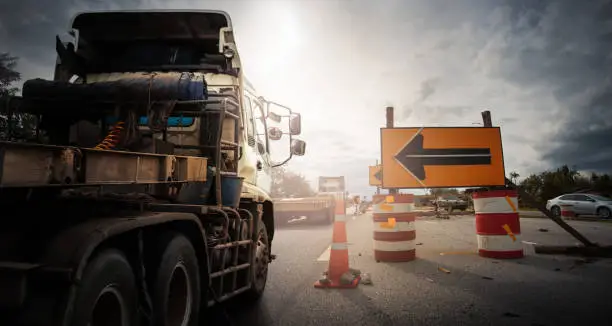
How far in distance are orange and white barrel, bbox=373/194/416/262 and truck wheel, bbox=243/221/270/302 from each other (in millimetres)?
2511

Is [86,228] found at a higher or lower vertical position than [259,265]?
higher

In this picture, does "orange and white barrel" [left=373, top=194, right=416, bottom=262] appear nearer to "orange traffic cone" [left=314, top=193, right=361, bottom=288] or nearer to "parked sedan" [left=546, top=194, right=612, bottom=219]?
"orange traffic cone" [left=314, top=193, right=361, bottom=288]

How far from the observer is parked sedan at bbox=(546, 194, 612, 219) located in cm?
2084

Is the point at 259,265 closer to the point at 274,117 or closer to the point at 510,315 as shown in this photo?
the point at 274,117

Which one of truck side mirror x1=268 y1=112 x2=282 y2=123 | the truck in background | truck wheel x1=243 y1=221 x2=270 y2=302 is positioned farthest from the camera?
the truck in background

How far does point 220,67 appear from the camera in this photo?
498 centimetres

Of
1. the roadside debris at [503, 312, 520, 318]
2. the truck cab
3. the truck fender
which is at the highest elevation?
the truck cab

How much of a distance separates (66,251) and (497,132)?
313 inches

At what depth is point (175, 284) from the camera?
3031mm

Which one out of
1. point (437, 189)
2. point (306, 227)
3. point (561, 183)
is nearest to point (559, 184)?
point (561, 183)

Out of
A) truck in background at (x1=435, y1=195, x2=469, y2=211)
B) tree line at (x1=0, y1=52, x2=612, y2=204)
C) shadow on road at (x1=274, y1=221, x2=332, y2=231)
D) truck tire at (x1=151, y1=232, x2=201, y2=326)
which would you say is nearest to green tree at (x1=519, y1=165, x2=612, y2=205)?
tree line at (x1=0, y1=52, x2=612, y2=204)

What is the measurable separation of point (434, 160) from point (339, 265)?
3.32 metres

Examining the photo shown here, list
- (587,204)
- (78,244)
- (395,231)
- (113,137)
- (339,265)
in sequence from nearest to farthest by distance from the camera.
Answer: (78,244)
(113,137)
(339,265)
(395,231)
(587,204)

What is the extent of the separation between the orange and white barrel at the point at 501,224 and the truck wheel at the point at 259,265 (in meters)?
4.22
